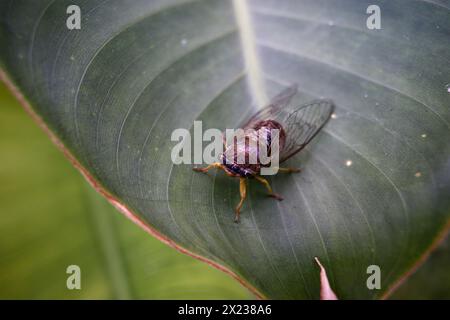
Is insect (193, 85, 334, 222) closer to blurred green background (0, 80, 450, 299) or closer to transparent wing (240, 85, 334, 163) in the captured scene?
transparent wing (240, 85, 334, 163)

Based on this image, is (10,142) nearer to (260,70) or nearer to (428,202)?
(260,70)

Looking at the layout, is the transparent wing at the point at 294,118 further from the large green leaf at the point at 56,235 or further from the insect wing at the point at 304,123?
the large green leaf at the point at 56,235

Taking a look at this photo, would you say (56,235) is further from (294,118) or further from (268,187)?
(294,118)

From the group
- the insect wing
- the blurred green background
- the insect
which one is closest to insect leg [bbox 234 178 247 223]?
the insect

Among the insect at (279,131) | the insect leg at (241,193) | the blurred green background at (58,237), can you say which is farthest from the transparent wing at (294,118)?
the blurred green background at (58,237)

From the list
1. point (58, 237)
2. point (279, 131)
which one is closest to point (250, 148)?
point (279, 131)

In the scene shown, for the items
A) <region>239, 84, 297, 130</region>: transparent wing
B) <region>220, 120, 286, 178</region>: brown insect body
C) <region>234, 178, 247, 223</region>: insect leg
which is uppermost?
<region>239, 84, 297, 130</region>: transparent wing
